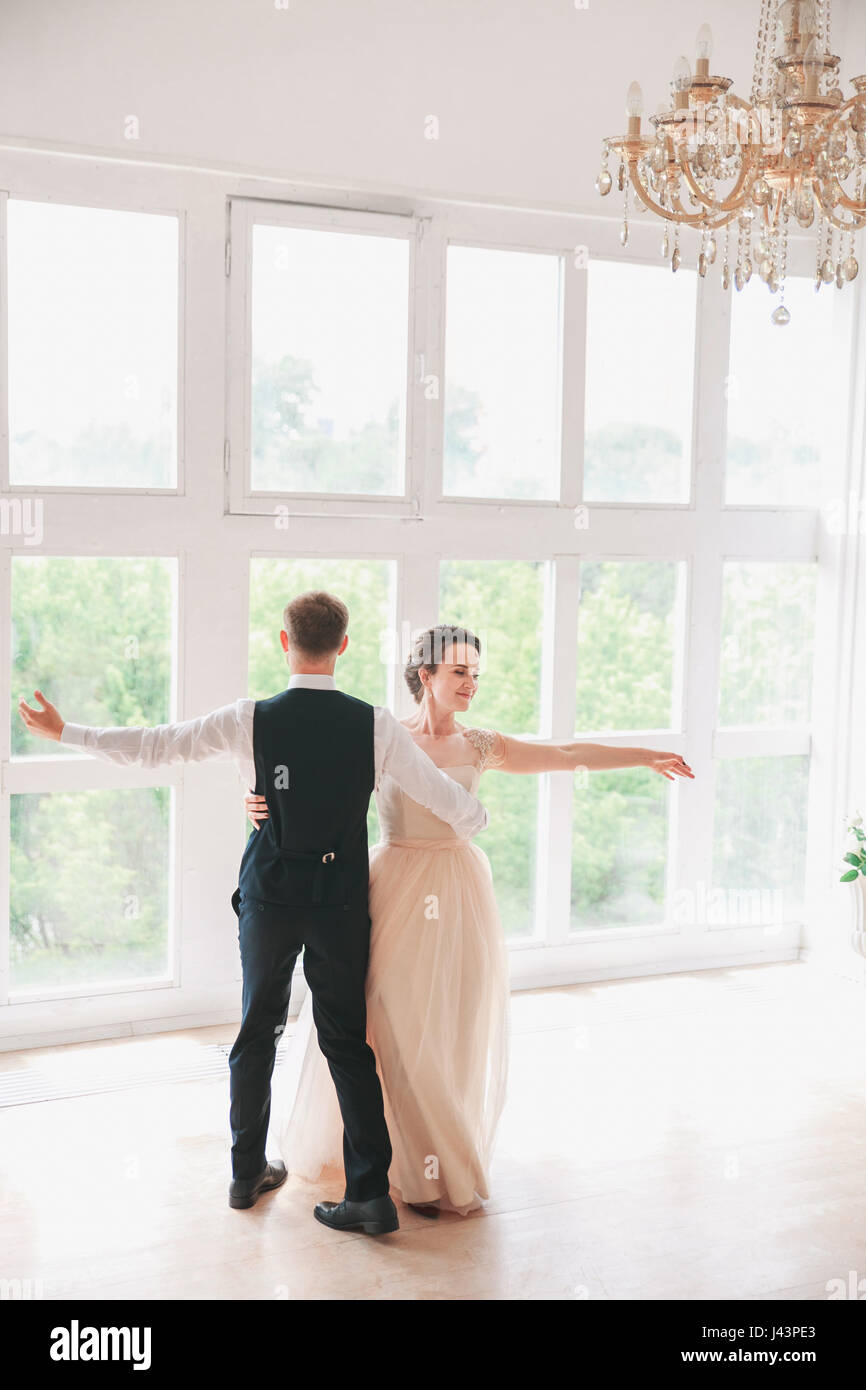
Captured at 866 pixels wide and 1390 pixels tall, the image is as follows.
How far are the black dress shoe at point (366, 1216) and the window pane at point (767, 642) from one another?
2736 mm

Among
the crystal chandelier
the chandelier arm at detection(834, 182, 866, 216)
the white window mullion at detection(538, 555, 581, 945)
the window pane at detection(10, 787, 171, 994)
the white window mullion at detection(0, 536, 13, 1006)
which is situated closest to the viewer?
the crystal chandelier

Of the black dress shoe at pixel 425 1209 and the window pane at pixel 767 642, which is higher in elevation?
the window pane at pixel 767 642

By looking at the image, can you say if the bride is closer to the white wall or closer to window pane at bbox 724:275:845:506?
the white wall

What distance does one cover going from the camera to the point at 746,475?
16.6ft

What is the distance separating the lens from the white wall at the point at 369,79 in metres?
3.87

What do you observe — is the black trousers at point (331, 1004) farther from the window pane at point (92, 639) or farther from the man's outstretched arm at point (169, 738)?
the window pane at point (92, 639)

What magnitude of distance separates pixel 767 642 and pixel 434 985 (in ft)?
8.70

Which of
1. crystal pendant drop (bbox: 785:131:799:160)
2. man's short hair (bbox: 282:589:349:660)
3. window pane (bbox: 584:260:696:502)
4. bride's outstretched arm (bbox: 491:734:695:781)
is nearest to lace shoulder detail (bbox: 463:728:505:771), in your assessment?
bride's outstretched arm (bbox: 491:734:695:781)

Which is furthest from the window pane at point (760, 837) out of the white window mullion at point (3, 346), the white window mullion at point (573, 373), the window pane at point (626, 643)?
the white window mullion at point (3, 346)

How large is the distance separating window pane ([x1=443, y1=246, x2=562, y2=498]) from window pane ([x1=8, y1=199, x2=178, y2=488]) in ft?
3.27

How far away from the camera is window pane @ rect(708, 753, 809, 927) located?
517 centimetres
